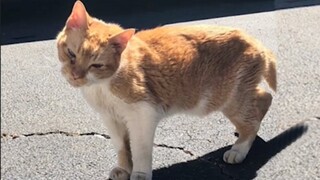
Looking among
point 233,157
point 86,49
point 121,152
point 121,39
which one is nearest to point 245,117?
point 233,157

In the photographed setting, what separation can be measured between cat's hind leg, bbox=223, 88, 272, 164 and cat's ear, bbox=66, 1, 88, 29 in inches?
37.8

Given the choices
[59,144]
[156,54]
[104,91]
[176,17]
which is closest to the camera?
[104,91]

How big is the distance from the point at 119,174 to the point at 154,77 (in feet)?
1.82

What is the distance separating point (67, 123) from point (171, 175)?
0.89 meters

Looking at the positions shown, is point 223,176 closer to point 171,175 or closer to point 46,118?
point 171,175

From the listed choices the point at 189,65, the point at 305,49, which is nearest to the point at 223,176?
the point at 189,65

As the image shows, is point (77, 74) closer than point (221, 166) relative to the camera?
Yes

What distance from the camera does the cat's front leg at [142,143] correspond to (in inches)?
115

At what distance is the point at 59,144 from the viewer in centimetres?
351

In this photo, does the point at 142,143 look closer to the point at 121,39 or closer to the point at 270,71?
the point at 121,39

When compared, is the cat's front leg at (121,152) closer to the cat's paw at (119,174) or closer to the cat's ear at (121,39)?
the cat's paw at (119,174)

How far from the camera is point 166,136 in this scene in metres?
3.58

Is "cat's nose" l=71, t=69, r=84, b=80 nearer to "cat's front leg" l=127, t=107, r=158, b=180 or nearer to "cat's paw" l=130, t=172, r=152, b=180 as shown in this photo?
"cat's front leg" l=127, t=107, r=158, b=180

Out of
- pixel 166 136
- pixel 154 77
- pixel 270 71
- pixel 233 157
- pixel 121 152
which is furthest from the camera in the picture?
pixel 166 136
